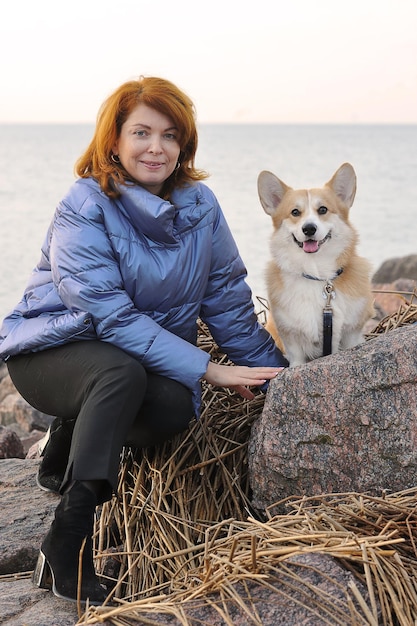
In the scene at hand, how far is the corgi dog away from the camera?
3088 millimetres

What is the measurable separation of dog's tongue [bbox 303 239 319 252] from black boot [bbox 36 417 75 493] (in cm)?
117

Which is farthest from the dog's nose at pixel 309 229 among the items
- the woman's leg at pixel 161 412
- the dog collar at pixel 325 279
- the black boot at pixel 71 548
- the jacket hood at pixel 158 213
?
the black boot at pixel 71 548

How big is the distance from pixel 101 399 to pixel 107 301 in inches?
15.6

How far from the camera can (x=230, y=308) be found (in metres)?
3.00

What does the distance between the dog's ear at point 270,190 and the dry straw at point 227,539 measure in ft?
2.37

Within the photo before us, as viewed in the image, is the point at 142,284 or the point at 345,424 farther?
the point at 142,284

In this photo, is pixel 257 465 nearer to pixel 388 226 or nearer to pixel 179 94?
pixel 179 94

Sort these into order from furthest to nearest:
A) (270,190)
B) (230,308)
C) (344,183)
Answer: (270,190)
(344,183)
(230,308)

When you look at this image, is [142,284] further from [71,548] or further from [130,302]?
[71,548]

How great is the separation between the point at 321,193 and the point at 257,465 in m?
1.26

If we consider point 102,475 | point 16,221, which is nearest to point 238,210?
point 16,221

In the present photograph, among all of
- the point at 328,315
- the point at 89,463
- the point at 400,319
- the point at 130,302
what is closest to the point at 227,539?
the point at 89,463

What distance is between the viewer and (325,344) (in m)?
3.09

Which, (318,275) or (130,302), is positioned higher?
(318,275)
